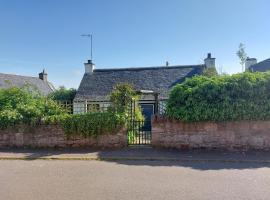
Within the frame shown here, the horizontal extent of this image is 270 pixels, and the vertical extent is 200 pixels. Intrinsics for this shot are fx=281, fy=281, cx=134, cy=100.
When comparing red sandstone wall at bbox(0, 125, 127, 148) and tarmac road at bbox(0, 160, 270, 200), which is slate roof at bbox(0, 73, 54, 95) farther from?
tarmac road at bbox(0, 160, 270, 200)

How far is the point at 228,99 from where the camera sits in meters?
9.60

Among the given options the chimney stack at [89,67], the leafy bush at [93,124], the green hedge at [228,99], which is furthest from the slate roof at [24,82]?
the green hedge at [228,99]

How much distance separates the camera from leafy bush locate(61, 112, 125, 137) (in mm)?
10500

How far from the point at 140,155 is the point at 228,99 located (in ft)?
11.6

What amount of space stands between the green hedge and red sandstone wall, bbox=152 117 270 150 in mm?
294

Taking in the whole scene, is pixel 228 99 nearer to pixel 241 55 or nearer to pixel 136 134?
pixel 136 134

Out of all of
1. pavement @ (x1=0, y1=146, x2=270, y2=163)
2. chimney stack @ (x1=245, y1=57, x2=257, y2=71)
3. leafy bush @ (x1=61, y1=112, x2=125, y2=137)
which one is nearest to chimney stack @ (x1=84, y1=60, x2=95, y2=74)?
chimney stack @ (x1=245, y1=57, x2=257, y2=71)

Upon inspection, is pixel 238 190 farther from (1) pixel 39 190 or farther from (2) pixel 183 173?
(1) pixel 39 190

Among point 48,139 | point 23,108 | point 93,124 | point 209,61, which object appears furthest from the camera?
point 209,61

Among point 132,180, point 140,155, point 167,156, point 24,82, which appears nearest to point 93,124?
point 140,155

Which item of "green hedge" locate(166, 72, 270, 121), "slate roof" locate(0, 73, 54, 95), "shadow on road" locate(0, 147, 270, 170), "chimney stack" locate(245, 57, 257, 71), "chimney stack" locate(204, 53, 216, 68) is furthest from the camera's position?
"slate roof" locate(0, 73, 54, 95)

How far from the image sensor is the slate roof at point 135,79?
2294cm

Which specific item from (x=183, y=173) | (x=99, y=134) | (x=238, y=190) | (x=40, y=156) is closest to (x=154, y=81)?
(x=99, y=134)

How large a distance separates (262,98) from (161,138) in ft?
12.2
